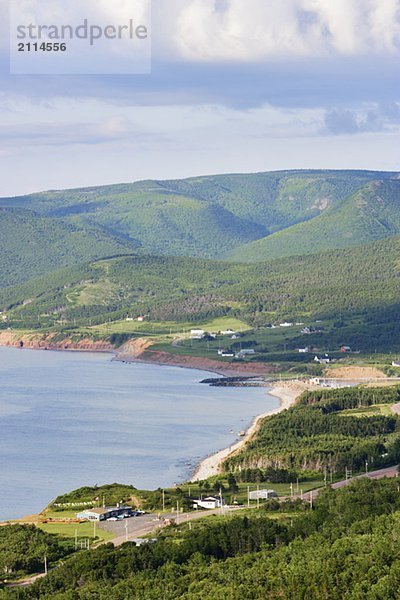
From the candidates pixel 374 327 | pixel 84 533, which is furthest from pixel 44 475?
pixel 374 327

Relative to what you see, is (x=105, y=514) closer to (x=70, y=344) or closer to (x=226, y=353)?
(x=226, y=353)

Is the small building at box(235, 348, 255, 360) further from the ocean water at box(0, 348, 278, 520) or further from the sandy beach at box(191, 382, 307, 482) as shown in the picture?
the sandy beach at box(191, 382, 307, 482)

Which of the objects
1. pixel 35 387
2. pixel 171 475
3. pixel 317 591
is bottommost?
pixel 317 591

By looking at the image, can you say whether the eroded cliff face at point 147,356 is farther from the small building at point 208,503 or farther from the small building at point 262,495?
the small building at point 208,503

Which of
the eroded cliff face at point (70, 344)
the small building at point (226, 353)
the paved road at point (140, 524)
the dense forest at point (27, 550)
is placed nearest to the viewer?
the dense forest at point (27, 550)

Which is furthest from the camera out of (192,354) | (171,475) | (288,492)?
(192,354)

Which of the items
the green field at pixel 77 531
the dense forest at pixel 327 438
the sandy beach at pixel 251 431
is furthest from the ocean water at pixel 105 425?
the green field at pixel 77 531

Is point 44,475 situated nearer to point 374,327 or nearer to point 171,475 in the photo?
point 171,475
